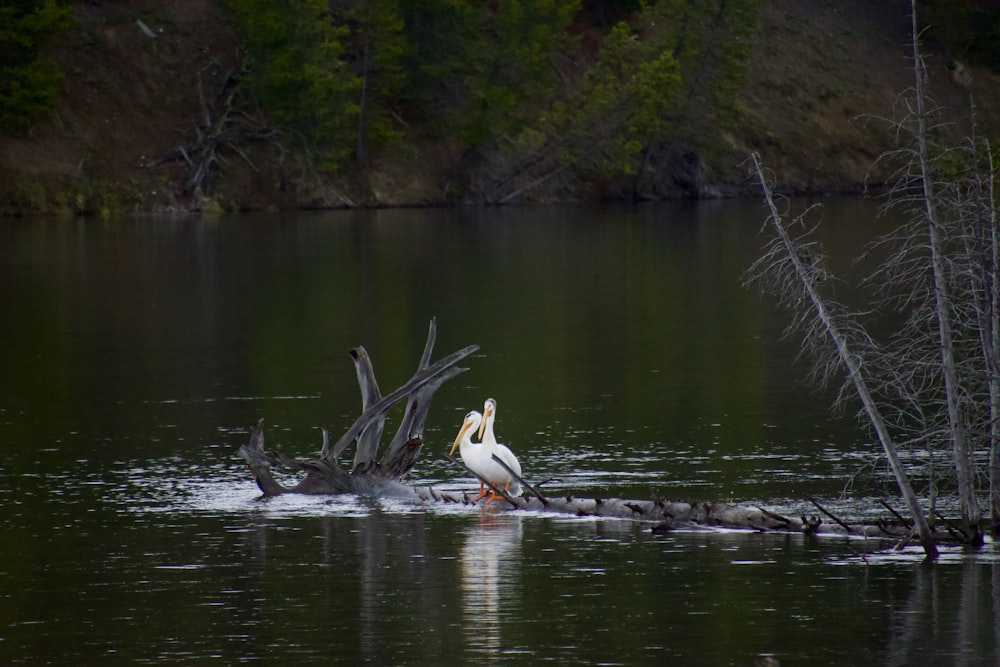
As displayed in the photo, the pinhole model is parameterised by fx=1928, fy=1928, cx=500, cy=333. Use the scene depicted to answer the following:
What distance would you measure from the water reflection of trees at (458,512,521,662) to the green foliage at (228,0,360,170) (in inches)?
2657

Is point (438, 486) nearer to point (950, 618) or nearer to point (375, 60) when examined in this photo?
point (950, 618)

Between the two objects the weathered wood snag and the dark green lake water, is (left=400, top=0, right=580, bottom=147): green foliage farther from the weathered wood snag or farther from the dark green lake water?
the weathered wood snag

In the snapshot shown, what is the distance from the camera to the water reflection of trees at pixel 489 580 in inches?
567

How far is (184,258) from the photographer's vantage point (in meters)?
56.8

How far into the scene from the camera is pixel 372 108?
92.2m

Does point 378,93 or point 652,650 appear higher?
point 378,93

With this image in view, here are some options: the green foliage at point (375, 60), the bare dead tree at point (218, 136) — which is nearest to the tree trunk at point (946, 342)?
the bare dead tree at point (218, 136)

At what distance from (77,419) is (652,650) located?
1492cm

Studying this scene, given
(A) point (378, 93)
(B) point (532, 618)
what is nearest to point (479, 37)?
(A) point (378, 93)

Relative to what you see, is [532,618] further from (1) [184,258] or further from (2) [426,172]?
(2) [426,172]

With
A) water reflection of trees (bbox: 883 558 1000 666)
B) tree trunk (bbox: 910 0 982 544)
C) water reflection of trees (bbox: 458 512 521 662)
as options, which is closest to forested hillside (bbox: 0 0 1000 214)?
water reflection of trees (bbox: 458 512 521 662)

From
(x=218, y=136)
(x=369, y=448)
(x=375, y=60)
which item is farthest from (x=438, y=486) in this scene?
(x=375, y=60)

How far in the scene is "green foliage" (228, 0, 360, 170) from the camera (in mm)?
84938

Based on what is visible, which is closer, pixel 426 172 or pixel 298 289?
pixel 298 289
